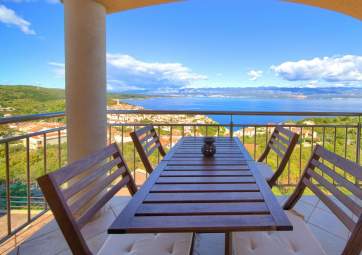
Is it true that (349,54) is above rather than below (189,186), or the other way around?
above

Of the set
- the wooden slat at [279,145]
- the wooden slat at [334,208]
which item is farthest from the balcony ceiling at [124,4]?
the wooden slat at [334,208]

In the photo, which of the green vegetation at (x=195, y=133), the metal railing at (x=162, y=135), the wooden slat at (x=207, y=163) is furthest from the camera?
the green vegetation at (x=195, y=133)

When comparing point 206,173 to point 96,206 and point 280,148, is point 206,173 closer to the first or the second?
point 96,206

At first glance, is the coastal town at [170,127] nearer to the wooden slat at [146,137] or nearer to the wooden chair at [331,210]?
the wooden slat at [146,137]

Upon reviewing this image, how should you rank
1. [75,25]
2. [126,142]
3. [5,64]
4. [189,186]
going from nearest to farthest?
[189,186], [75,25], [126,142], [5,64]

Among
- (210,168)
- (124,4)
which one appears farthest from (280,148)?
(124,4)

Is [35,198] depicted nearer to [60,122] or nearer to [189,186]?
[60,122]

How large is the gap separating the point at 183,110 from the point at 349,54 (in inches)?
600

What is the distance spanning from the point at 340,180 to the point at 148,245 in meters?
1.02

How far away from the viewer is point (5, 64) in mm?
13461

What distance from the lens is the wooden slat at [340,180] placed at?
118 cm

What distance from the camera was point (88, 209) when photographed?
1.39 meters

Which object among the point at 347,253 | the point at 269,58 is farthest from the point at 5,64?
the point at 347,253

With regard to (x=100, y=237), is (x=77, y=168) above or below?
above
